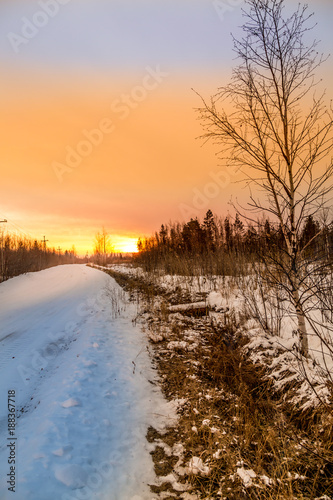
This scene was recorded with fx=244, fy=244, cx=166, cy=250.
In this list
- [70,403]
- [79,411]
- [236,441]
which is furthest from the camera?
[70,403]

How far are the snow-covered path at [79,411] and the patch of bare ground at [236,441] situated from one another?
29 cm

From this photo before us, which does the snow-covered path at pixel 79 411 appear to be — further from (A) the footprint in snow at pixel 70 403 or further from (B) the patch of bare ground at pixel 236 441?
(B) the patch of bare ground at pixel 236 441

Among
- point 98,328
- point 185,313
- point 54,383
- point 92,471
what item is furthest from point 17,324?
point 92,471

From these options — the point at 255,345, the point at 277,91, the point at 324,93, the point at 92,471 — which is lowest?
the point at 92,471

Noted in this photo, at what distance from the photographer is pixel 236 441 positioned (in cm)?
277

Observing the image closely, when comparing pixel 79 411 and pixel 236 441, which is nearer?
pixel 236 441

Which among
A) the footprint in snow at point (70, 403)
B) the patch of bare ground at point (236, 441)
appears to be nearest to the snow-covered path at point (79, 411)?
the footprint in snow at point (70, 403)

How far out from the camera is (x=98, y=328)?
7.18m

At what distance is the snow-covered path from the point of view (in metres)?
2.44

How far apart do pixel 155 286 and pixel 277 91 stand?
10.3m

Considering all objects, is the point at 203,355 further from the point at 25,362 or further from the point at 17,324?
the point at 17,324

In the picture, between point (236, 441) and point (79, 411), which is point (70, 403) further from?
point (236, 441)

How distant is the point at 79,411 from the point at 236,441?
2172mm

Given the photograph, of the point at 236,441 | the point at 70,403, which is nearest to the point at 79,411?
the point at 70,403
